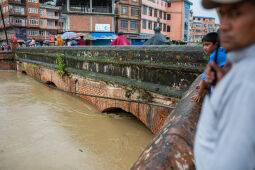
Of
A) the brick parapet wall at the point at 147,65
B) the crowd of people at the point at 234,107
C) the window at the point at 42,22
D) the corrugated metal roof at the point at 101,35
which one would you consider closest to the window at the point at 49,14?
the window at the point at 42,22

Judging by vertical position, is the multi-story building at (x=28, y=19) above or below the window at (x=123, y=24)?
above

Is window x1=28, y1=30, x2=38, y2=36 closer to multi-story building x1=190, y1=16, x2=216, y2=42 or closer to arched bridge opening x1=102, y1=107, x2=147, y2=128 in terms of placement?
arched bridge opening x1=102, y1=107, x2=147, y2=128

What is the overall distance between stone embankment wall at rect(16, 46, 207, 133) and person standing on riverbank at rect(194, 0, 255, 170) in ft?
6.81

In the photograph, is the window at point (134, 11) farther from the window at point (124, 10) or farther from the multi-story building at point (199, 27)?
the multi-story building at point (199, 27)

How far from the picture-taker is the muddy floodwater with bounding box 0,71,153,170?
3256mm

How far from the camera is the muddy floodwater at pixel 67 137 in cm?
326

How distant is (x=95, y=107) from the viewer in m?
5.39

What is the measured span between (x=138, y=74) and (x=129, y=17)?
27.6m

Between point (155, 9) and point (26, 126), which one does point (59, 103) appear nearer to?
point (26, 126)

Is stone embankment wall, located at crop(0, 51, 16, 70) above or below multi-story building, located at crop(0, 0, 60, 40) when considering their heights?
below

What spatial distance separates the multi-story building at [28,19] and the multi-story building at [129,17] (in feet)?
71.6

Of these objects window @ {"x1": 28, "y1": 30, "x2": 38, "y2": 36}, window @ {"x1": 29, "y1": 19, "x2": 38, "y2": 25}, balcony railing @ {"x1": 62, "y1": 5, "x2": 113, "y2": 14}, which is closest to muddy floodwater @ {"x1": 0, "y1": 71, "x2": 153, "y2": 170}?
A: balcony railing @ {"x1": 62, "y1": 5, "x2": 113, "y2": 14}

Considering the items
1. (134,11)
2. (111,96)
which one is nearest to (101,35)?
(134,11)

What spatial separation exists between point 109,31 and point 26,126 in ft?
71.8
